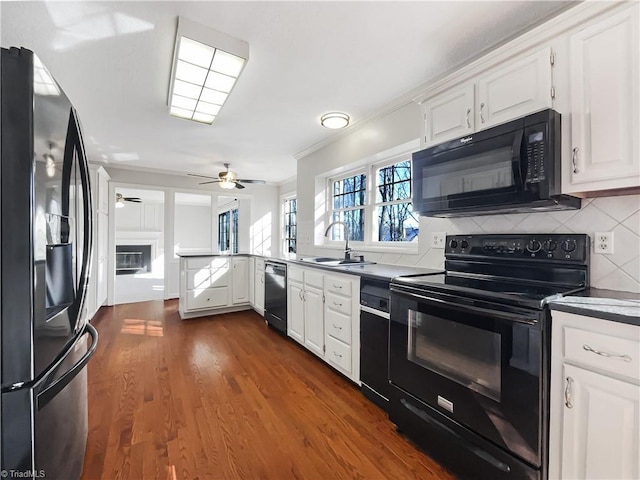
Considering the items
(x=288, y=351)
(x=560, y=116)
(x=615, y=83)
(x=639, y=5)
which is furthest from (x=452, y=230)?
(x=288, y=351)

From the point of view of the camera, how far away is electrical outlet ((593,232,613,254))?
4.59ft

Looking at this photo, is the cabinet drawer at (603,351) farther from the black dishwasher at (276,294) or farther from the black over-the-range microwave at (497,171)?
the black dishwasher at (276,294)

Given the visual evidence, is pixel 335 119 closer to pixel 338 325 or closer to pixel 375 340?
pixel 338 325

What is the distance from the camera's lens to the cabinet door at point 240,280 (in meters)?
4.33

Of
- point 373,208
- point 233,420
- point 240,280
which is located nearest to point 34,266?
point 233,420

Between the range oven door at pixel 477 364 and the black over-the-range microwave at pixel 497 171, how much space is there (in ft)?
1.98

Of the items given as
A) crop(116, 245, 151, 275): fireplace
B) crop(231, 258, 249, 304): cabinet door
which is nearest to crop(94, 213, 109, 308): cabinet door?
crop(231, 258, 249, 304): cabinet door

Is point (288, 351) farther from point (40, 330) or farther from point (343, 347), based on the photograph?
point (40, 330)

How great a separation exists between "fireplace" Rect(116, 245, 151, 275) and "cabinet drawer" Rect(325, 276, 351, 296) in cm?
787


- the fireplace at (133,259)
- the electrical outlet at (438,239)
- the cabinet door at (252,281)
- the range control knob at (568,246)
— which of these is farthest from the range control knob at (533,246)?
the fireplace at (133,259)

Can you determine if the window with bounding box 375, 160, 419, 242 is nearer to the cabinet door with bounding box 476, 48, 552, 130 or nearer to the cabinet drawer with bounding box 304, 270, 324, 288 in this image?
the cabinet drawer with bounding box 304, 270, 324, 288

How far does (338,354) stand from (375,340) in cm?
49

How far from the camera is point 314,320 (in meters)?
2.61

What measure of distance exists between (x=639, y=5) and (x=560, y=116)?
17.0 inches
